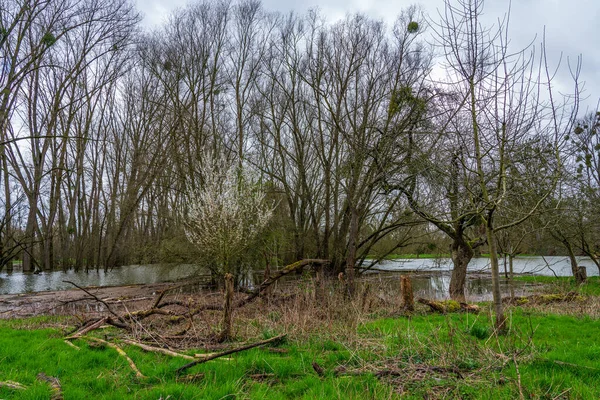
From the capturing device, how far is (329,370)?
4.40 meters

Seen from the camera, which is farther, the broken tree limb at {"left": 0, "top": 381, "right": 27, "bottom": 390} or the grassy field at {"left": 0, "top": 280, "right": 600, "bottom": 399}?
the broken tree limb at {"left": 0, "top": 381, "right": 27, "bottom": 390}

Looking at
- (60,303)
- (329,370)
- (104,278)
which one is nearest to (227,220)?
(60,303)

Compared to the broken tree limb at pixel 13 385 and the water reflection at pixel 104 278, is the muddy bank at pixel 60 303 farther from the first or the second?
the broken tree limb at pixel 13 385

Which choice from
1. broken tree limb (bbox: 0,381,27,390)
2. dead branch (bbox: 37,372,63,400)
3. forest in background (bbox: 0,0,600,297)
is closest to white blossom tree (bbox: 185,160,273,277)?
forest in background (bbox: 0,0,600,297)

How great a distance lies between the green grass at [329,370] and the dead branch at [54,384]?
6 cm

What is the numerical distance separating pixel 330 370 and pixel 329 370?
2 cm

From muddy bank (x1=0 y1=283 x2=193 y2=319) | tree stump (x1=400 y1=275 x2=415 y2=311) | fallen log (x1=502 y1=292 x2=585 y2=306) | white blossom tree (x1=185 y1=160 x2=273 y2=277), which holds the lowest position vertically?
fallen log (x1=502 y1=292 x2=585 y2=306)

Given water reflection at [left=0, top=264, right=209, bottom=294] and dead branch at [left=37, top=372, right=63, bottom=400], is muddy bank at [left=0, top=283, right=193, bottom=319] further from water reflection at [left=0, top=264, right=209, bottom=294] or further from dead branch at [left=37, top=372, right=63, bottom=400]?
dead branch at [left=37, top=372, right=63, bottom=400]

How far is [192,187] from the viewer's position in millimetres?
19453

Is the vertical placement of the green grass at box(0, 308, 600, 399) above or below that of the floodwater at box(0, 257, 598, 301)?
above

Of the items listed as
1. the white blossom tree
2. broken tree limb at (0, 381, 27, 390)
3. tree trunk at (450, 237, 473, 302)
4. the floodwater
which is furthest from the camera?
the floodwater

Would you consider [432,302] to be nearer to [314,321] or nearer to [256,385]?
[314,321]

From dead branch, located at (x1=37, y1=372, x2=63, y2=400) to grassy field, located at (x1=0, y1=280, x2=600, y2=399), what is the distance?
0.21 ft

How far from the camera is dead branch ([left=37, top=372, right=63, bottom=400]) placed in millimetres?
3589
